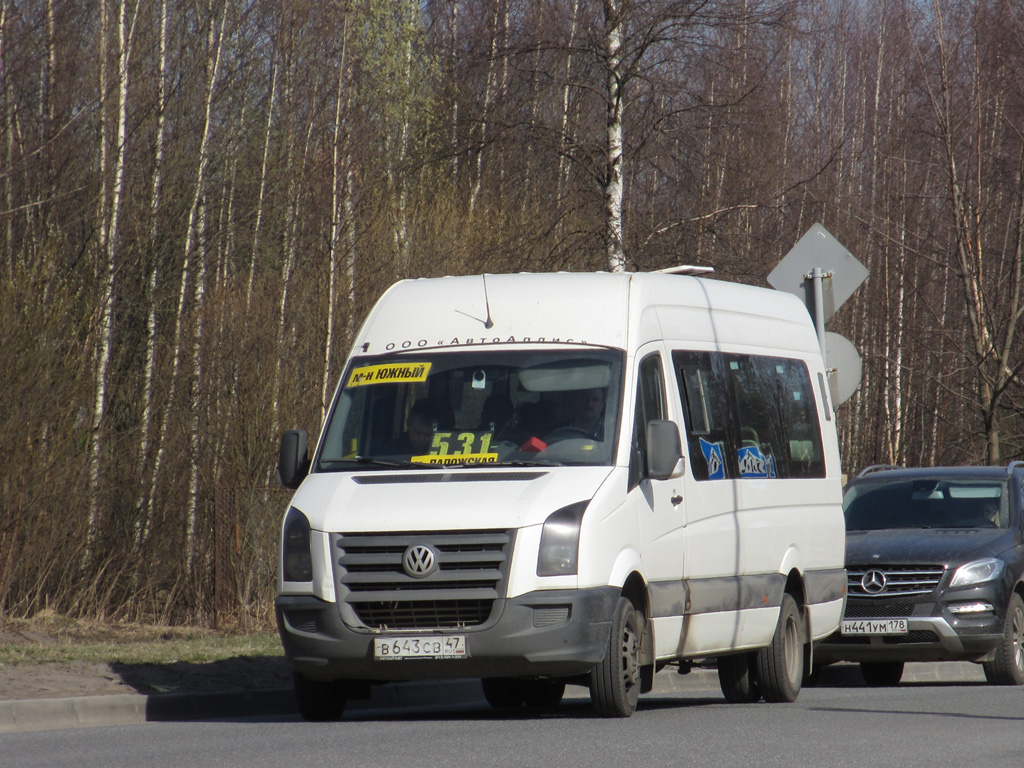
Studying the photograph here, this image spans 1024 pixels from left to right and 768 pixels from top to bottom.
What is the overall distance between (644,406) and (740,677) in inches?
105

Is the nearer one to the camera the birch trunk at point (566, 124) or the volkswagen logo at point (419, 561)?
the volkswagen logo at point (419, 561)

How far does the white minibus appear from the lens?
8.87m

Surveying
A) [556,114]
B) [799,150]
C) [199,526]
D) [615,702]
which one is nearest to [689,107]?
[556,114]

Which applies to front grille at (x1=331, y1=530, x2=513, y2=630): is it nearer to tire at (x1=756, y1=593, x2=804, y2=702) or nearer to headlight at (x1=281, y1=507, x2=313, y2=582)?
headlight at (x1=281, y1=507, x2=313, y2=582)

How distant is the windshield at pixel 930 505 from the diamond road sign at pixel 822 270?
1.77 metres

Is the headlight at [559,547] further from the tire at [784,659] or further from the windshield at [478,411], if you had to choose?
the tire at [784,659]

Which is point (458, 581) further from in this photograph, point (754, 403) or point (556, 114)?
point (556, 114)

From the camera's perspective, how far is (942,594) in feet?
43.5

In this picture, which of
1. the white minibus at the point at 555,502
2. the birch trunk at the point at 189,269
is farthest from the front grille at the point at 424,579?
the birch trunk at the point at 189,269

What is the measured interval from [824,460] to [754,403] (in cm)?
129

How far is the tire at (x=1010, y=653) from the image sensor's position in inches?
529

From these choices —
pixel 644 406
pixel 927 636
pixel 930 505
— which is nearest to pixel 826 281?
pixel 930 505

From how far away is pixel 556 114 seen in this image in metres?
25.2

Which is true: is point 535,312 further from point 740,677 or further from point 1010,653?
point 1010,653
